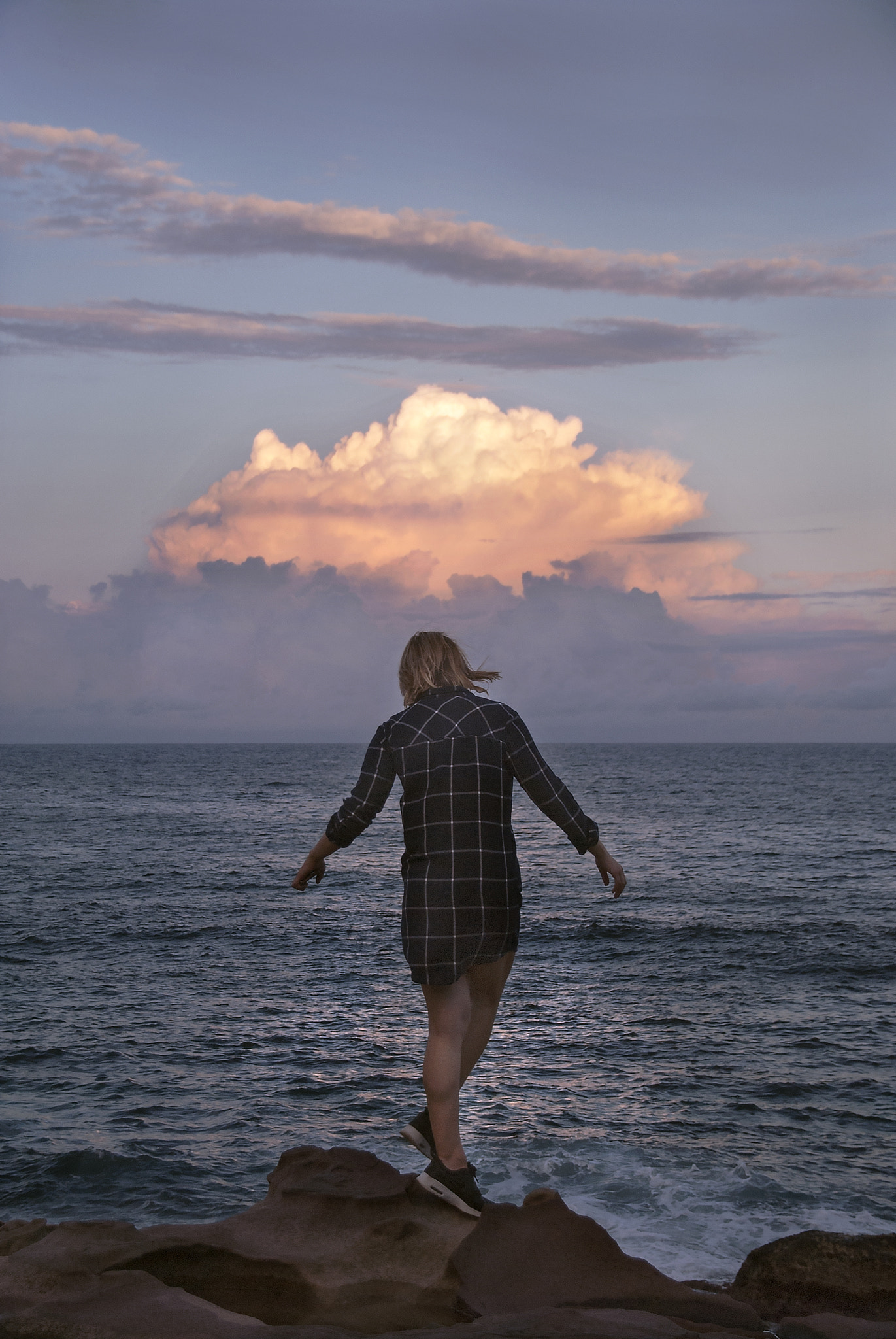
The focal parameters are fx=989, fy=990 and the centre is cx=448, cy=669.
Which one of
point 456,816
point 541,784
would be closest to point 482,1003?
point 456,816

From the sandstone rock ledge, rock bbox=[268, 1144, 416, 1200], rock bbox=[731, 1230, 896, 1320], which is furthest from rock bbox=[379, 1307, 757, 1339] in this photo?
rock bbox=[731, 1230, 896, 1320]

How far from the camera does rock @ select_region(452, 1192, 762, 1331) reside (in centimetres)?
385

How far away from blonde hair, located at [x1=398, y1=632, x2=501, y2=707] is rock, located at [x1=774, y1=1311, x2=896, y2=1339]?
3.03 metres

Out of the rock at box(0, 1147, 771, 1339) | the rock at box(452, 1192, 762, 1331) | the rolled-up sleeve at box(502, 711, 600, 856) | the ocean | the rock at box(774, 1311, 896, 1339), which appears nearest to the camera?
the rock at box(0, 1147, 771, 1339)

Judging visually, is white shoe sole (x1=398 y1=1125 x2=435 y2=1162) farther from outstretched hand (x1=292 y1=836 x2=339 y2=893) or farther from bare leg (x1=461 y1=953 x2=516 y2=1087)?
outstretched hand (x1=292 y1=836 x2=339 y2=893)

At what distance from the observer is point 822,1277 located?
15.8ft

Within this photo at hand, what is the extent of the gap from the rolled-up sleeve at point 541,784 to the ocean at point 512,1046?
10.6ft

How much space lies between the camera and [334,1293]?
409cm

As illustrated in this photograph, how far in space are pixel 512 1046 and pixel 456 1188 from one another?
7705 mm

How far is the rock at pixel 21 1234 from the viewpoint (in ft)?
15.8

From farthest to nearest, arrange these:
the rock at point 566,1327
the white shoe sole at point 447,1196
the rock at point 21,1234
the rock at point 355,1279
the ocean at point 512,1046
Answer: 1. the ocean at point 512,1046
2. the rock at point 21,1234
3. the white shoe sole at point 447,1196
4. the rock at point 355,1279
5. the rock at point 566,1327

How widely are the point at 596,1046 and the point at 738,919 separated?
33.8ft

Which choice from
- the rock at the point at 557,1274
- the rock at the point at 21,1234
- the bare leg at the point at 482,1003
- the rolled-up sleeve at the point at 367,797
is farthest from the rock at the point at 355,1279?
the rolled-up sleeve at the point at 367,797

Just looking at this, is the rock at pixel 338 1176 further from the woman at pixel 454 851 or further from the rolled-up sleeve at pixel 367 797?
the rolled-up sleeve at pixel 367 797
